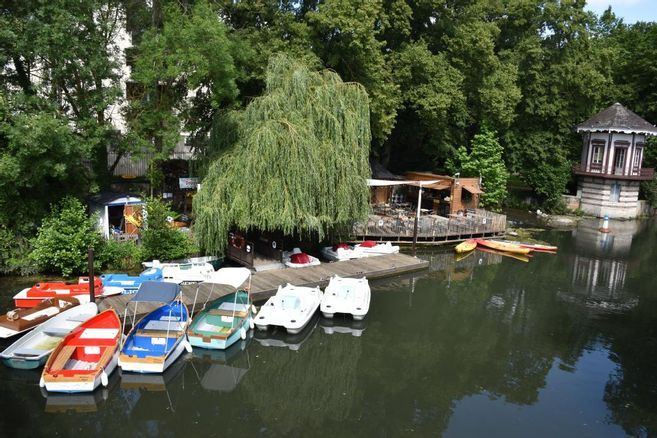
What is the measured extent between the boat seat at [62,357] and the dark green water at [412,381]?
854 mm

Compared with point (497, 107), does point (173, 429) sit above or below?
below

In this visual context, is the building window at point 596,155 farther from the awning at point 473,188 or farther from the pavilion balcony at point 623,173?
the awning at point 473,188

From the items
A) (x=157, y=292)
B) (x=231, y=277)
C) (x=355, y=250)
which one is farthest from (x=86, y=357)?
(x=355, y=250)

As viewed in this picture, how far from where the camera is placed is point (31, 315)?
17875 millimetres

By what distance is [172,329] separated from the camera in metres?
17.7

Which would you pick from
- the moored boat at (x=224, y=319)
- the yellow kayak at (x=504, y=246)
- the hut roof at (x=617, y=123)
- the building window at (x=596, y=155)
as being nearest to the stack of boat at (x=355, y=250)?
the yellow kayak at (x=504, y=246)

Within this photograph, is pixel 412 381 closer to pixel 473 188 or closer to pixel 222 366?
pixel 222 366

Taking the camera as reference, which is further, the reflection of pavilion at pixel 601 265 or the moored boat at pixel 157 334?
the reflection of pavilion at pixel 601 265

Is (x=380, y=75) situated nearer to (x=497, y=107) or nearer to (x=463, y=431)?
(x=497, y=107)

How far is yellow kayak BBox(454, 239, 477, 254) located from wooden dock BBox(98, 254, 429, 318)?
4917 mm

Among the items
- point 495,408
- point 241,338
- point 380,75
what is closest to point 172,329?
Answer: point 241,338

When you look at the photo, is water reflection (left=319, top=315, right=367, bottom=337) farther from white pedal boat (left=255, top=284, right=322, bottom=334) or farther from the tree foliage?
the tree foliage

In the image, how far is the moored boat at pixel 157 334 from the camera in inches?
627

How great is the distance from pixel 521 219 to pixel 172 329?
34.9m
